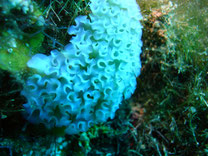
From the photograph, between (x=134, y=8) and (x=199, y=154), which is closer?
(x=134, y=8)

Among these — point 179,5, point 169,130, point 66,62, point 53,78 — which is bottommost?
point 169,130

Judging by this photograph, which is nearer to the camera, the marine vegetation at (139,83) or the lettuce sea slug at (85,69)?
the marine vegetation at (139,83)

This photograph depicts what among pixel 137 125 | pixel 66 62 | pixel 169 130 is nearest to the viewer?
pixel 66 62

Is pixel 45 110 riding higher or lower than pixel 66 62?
lower

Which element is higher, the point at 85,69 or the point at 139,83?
the point at 139,83

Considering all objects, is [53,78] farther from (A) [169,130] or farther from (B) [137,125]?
(A) [169,130]

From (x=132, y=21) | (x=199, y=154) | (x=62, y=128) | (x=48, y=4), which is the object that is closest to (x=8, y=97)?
(x=62, y=128)

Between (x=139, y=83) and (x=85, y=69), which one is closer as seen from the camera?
(x=85, y=69)

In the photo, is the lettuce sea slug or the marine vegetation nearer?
the marine vegetation
